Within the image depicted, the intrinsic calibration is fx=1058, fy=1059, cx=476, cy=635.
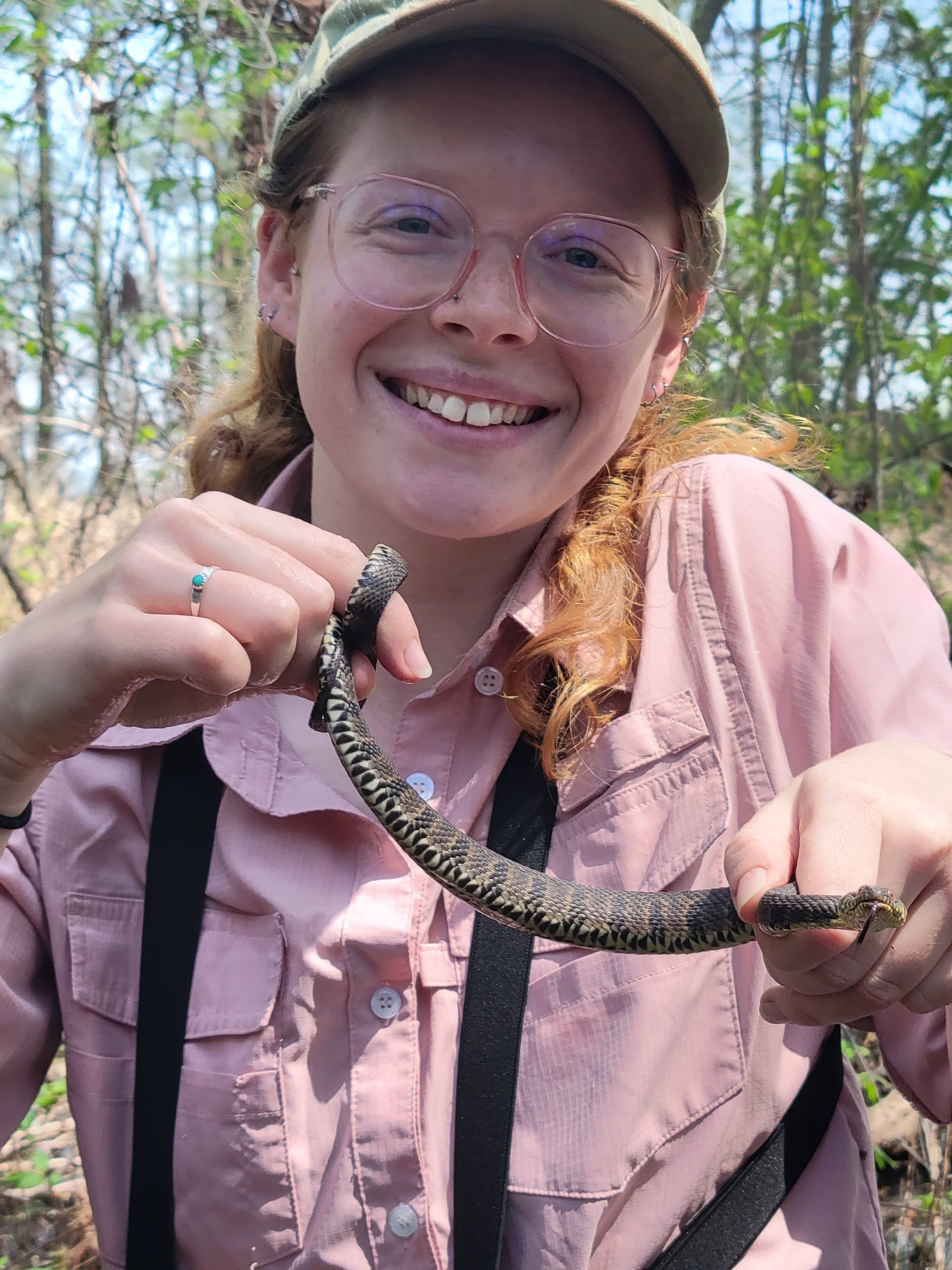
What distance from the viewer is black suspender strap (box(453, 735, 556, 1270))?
208 centimetres

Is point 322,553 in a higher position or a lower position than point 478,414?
lower

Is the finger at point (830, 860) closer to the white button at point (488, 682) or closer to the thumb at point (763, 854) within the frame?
the thumb at point (763, 854)

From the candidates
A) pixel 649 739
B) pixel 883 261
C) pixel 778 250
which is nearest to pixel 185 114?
pixel 778 250

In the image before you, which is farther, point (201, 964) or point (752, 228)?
point (752, 228)

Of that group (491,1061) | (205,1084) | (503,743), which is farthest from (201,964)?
(503,743)

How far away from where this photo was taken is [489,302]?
2.21 m

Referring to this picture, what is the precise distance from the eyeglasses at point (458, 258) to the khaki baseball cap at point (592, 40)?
23 centimetres

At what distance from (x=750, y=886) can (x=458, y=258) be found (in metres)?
1.40

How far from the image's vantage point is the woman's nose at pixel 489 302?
221 centimetres

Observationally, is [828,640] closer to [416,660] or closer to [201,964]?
[416,660]

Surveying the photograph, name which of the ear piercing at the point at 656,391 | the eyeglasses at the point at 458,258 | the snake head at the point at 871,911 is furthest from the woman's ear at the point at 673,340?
the snake head at the point at 871,911

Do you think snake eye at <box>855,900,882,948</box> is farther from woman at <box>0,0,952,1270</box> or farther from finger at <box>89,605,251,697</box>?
finger at <box>89,605,251,697</box>

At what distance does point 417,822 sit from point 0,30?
202 inches

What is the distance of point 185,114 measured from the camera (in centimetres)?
631
